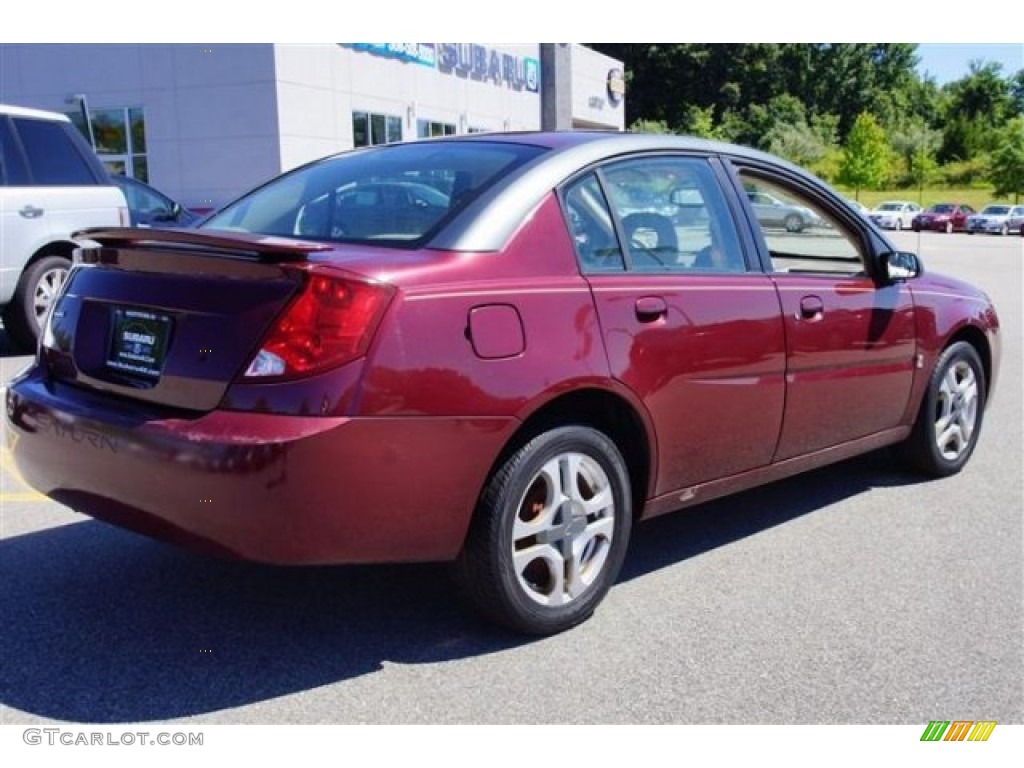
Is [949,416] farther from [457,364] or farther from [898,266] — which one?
[457,364]

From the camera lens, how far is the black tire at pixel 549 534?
3.18 meters

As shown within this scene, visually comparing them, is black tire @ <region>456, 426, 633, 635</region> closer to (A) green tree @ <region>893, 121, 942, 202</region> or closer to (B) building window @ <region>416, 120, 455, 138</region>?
(B) building window @ <region>416, 120, 455, 138</region>

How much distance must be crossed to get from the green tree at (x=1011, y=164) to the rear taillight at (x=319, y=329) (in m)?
70.6

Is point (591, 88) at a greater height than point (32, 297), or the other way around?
point (591, 88)

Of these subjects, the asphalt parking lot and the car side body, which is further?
the car side body

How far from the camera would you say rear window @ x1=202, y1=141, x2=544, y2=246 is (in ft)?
11.2

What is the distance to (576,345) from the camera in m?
3.29

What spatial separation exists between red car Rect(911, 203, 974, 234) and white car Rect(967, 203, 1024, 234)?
723mm

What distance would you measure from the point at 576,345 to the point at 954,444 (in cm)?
305

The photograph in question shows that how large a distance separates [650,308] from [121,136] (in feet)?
77.3

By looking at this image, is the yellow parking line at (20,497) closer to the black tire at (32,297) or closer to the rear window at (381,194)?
the rear window at (381,194)

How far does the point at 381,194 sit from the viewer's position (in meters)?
3.65

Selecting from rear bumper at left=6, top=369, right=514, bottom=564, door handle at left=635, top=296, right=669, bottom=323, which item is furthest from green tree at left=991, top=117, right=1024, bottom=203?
rear bumper at left=6, top=369, right=514, bottom=564

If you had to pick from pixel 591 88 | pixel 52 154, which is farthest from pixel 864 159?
pixel 52 154
